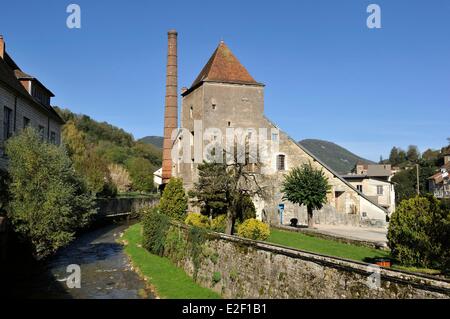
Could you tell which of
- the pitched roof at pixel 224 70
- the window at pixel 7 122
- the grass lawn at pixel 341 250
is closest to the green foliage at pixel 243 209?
the grass lawn at pixel 341 250

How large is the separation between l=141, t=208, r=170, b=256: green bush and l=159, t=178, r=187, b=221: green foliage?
0.76m

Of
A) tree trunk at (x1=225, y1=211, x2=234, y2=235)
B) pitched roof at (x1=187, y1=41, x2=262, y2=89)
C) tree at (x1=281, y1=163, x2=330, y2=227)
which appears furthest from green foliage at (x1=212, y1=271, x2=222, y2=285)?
pitched roof at (x1=187, y1=41, x2=262, y2=89)

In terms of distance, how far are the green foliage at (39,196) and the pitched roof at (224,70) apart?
643 inches

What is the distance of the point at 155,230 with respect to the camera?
24.2m

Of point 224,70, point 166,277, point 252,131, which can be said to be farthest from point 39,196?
point 224,70

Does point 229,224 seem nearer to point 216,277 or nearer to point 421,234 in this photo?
point 216,277

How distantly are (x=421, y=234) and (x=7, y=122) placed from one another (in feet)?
68.8

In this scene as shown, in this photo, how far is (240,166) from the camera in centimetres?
2159

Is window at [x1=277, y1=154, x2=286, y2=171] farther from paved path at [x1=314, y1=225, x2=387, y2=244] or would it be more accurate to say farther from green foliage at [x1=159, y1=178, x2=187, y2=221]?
green foliage at [x1=159, y1=178, x2=187, y2=221]

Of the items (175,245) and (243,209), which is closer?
(175,245)

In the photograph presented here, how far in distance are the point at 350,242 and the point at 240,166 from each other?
7.33 m

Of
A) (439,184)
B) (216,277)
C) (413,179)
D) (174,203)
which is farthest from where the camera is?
(413,179)

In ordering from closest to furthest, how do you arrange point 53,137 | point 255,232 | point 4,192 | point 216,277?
point 216,277 < point 4,192 < point 255,232 < point 53,137

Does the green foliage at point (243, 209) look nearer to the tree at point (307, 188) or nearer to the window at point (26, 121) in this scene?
the tree at point (307, 188)
